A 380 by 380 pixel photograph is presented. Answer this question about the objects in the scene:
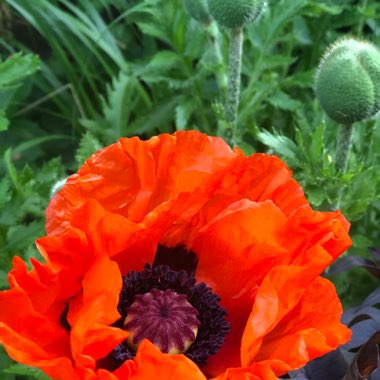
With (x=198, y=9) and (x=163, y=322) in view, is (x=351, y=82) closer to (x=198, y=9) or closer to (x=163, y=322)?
(x=198, y=9)

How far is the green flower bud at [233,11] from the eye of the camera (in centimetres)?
157

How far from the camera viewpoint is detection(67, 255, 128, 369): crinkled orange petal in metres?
0.93

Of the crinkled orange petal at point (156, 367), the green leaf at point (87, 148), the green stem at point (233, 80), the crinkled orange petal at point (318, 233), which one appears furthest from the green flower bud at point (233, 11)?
the crinkled orange petal at point (156, 367)

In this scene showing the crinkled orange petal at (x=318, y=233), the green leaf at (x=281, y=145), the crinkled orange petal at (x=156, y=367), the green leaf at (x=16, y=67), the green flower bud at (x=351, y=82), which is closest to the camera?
the crinkled orange petal at (x=156, y=367)

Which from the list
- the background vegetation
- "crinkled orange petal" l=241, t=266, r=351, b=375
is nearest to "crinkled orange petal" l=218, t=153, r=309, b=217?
"crinkled orange petal" l=241, t=266, r=351, b=375

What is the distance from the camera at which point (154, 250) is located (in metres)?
1.16

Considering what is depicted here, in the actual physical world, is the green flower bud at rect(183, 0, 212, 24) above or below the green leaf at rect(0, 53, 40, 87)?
above

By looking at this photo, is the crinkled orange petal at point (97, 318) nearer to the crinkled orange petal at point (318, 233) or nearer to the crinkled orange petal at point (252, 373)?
the crinkled orange petal at point (252, 373)

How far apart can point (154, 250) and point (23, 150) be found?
3.37ft

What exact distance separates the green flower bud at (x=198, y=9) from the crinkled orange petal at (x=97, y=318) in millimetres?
878

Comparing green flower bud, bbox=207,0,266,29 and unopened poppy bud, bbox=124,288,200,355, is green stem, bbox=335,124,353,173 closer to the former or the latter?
green flower bud, bbox=207,0,266,29

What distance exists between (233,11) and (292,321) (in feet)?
→ 2.29

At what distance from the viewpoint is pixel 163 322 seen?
110 centimetres

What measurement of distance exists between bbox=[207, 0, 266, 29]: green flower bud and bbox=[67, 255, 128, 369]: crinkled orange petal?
0.72m
